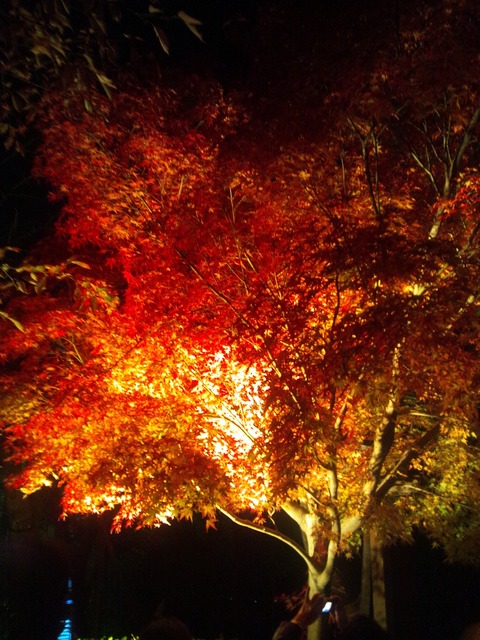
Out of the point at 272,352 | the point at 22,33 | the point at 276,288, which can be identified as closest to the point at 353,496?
the point at 272,352

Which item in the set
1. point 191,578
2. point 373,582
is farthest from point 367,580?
point 191,578

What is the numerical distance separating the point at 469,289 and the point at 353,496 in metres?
4.28

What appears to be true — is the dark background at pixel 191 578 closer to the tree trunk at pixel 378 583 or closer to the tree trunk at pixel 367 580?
the tree trunk at pixel 367 580

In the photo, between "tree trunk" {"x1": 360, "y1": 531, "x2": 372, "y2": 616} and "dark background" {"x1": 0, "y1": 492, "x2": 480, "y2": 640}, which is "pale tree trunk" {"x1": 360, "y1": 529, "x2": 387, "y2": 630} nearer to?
"tree trunk" {"x1": 360, "y1": 531, "x2": 372, "y2": 616}

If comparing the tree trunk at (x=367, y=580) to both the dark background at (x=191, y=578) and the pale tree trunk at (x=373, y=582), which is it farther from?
the dark background at (x=191, y=578)

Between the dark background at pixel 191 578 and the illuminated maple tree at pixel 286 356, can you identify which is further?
the dark background at pixel 191 578

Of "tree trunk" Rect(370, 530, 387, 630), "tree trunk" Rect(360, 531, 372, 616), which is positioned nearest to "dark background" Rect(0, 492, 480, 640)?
"tree trunk" Rect(360, 531, 372, 616)

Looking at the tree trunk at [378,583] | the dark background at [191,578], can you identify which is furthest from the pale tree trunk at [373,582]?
the dark background at [191,578]

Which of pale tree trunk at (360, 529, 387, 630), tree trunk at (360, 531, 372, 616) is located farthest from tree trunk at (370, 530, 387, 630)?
tree trunk at (360, 531, 372, 616)

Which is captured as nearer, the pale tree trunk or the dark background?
the pale tree trunk

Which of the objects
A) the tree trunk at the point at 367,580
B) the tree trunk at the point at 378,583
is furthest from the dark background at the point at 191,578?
the tree trunk at the point at 378,583

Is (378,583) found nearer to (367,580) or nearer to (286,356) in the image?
(367,580)

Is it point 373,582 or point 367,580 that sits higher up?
point 367,580

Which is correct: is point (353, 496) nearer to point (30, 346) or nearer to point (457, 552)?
point (457, 552)
